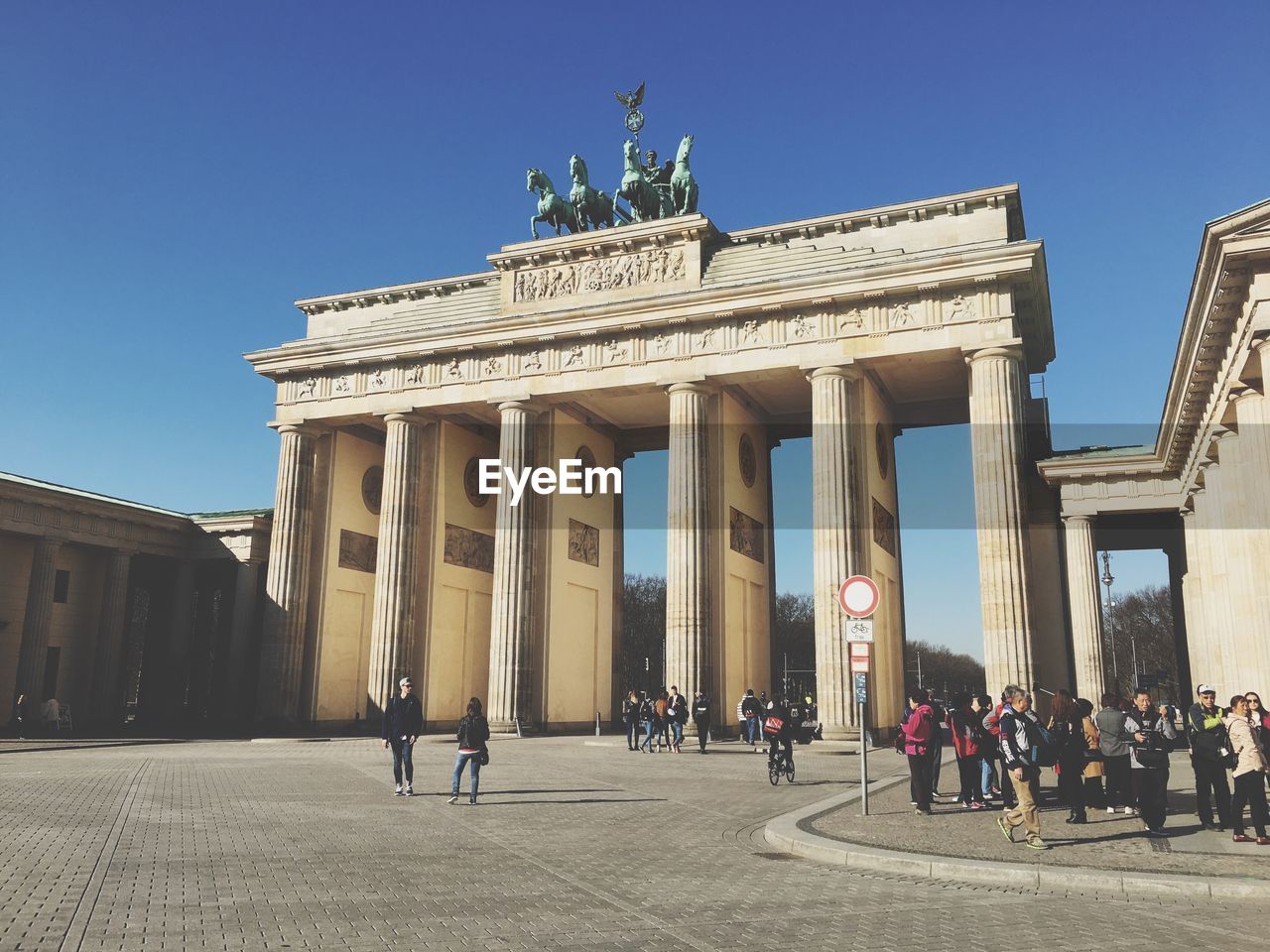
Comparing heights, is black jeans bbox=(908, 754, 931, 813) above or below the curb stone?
above

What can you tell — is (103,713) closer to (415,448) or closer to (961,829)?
(415,448)

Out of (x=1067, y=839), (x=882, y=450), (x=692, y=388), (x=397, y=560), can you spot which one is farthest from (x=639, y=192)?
(x=1067, y=839)

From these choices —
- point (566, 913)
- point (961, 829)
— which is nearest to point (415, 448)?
point (961, 829)

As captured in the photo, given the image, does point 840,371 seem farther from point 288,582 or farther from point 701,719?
point 288,582

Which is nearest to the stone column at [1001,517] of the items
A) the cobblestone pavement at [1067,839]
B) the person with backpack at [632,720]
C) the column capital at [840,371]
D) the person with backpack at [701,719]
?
the column capital at [840,371]

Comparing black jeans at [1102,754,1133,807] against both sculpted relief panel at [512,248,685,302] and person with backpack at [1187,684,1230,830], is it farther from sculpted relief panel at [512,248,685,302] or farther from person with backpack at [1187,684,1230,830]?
sculpted relief panel at [512,248,685,302]

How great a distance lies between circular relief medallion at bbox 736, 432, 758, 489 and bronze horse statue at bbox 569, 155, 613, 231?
32.8 feet

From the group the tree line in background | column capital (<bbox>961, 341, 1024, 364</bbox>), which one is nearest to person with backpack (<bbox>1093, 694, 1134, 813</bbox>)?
column capital (<bbox>961, 341, 1024, 364</bbox>)

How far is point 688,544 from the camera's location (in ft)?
112

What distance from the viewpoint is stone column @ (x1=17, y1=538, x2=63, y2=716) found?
3900 centimetres

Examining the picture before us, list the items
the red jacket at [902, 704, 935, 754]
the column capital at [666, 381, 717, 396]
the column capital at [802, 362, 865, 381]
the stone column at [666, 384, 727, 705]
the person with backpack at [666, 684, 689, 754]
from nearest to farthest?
the red jacket at [902, 704, 935, 754]
the person with backpack at [666, 684, 689, 754]
the stone column at [666, 384, 727, 705]
the column capital at [802, 362, 865, 381]
the column capital at [666, 381, 717, 396]

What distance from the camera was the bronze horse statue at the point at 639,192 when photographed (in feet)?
128

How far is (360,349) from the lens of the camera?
135 feet

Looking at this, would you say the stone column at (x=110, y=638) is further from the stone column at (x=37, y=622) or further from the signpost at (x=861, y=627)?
the signpost at (x=861, y=627)
